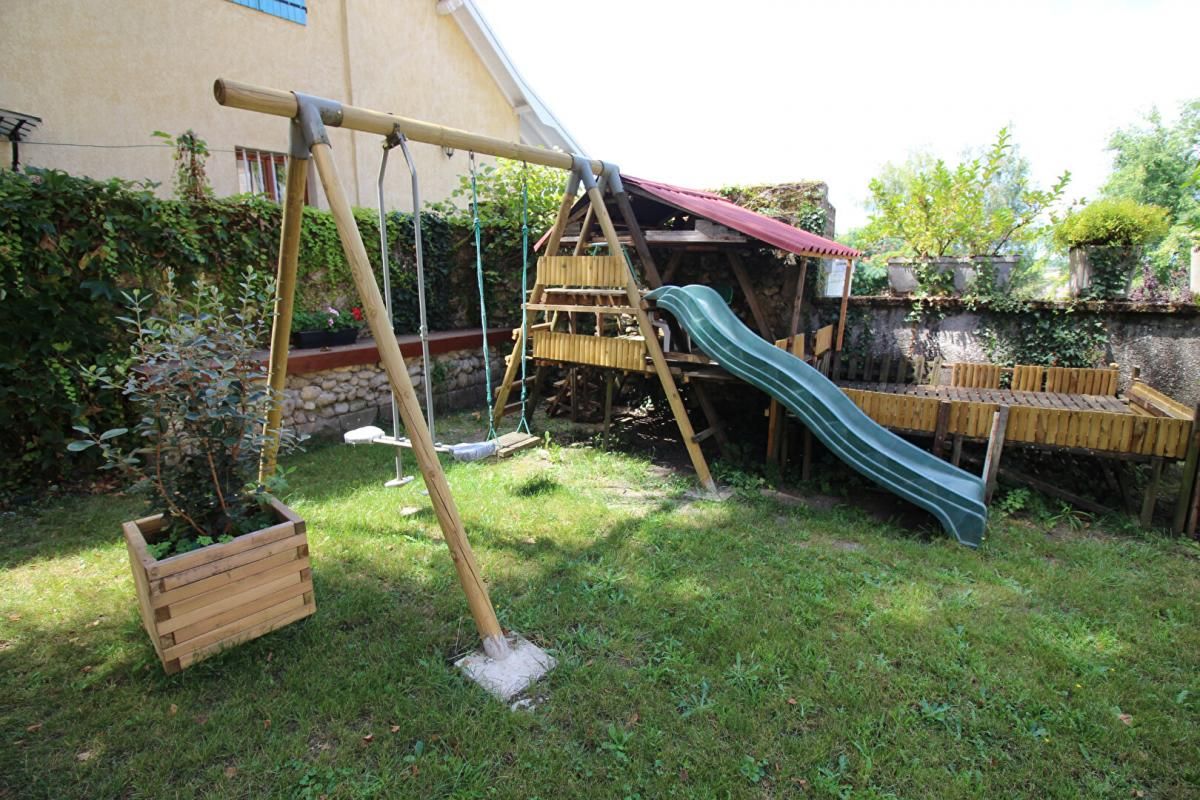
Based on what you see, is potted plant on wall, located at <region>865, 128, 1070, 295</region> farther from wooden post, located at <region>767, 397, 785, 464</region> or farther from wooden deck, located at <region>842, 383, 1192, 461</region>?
wooden post, located at <region>767, 397, 785, 464</region>

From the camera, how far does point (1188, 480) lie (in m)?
4.56

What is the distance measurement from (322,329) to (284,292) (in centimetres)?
366

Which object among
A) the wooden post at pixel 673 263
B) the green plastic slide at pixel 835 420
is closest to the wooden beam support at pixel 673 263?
the wooden post at pixel 673 263

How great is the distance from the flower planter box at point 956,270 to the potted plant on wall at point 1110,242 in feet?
2.24

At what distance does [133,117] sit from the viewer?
8078 mm

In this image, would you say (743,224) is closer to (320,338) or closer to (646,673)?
(646,673)

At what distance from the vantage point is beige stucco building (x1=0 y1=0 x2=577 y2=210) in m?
7.42

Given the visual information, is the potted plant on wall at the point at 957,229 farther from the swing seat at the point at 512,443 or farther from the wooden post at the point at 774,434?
the swing seat at the point at 512,443

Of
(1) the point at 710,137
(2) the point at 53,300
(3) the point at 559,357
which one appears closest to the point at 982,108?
(1) the point at 710,137

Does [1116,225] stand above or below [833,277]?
above

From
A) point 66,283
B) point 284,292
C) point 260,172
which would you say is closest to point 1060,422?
point 284,292

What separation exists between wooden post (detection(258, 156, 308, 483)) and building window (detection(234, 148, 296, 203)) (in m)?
6.65

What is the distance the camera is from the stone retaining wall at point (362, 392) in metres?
6.54

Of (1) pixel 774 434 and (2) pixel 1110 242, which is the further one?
(2) pixel 1110 242
